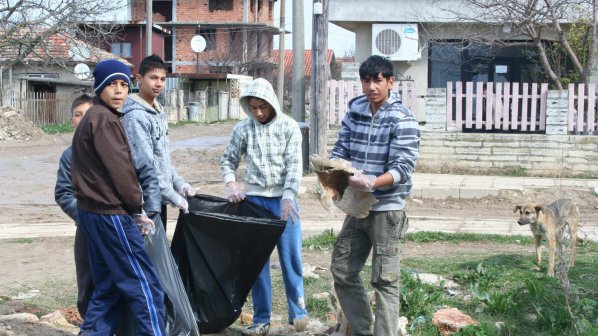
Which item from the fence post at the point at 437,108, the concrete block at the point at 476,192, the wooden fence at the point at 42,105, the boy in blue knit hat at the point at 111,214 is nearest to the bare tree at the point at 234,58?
the wooden fence at the point at 42,105

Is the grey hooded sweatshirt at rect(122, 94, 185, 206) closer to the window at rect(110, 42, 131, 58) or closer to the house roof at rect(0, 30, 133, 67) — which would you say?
the house roof at rect(0, 30, 133, 67)

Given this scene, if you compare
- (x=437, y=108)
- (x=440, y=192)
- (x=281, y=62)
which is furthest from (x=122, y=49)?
(x=440, y=192)

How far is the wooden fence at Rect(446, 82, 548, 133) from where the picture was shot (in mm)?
15711

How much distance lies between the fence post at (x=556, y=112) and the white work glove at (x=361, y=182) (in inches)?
456

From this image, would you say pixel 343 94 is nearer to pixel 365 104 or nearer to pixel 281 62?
pixel 365 104

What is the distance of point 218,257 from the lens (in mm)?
5539

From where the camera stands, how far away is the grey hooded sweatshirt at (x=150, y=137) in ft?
16.7

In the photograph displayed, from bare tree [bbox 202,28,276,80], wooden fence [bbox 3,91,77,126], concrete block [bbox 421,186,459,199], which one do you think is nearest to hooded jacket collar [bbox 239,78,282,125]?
concrete block [bbox 421,186,459,199]

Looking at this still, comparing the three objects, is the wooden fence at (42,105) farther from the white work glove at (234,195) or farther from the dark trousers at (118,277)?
the dark trousers at (118,277)

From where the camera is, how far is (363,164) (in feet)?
16.7

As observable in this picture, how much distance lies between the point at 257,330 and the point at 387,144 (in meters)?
1.66

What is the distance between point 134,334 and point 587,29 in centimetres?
1454

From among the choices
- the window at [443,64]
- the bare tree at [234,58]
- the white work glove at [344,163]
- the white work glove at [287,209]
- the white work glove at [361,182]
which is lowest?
the white work glove at [287,209]

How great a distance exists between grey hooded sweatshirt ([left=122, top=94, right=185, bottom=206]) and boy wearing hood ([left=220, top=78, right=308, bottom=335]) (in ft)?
1.89
